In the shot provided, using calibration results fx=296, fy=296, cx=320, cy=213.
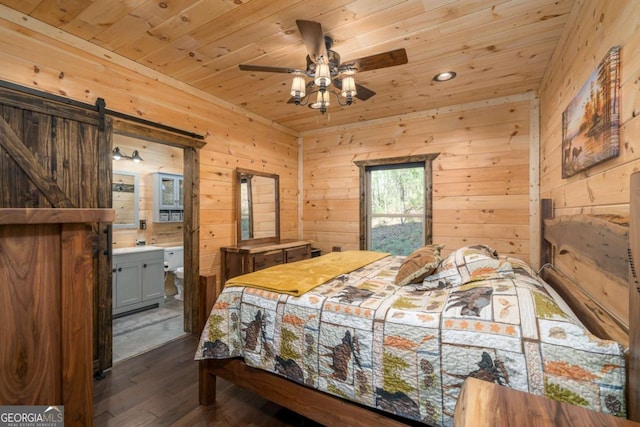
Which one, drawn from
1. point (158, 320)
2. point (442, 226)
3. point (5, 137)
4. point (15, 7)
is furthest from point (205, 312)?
point (442, 226)

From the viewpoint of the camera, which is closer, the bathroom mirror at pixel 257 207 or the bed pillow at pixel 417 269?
the bed pillow at pixel 417 269

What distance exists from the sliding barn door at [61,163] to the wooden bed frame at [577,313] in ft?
3.34

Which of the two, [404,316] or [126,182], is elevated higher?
[126,182]

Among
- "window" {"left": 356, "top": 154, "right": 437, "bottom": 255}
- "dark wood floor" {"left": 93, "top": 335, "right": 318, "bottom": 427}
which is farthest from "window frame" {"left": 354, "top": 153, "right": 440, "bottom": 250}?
"dark wood floor" {"left": 93, "top": 335, "right": 318, "bottom": 427}

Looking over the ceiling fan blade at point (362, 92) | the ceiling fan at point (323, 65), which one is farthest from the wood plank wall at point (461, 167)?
the ceiling fan at point (323, 65)

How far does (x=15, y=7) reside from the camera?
1.93 metres

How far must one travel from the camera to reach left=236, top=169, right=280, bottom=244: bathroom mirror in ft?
12.1

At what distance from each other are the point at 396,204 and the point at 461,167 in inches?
36.9

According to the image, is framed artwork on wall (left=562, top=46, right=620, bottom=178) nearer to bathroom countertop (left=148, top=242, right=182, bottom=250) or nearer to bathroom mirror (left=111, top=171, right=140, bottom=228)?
bathroom countertop (left=148, top=242, right=182, bottom=250)

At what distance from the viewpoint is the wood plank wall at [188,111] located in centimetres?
206

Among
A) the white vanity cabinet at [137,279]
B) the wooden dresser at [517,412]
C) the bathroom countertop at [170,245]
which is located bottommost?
the white vanity cabinet at [137,279]

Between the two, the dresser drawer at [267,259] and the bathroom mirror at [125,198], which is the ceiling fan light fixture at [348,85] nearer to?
the dresser drawer at [267,259]

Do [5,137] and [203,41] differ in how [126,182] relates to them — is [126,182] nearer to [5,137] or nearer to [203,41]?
[5,137]

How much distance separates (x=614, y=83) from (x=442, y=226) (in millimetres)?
2470
